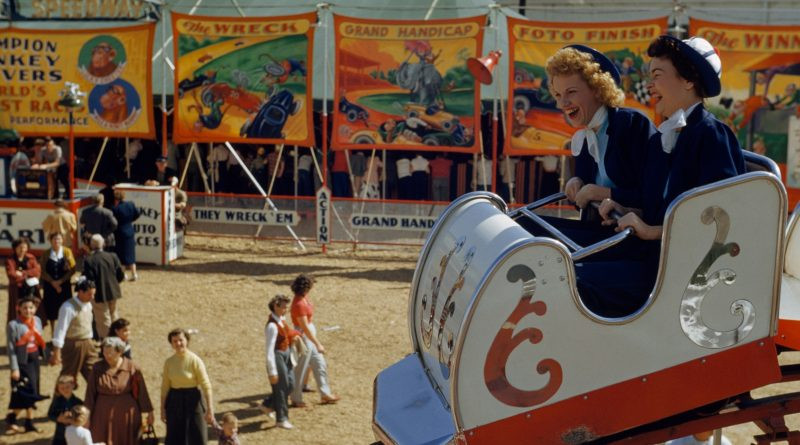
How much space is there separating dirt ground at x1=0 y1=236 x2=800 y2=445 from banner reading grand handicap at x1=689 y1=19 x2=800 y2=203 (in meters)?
5.78

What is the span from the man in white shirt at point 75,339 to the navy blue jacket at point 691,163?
305 inches

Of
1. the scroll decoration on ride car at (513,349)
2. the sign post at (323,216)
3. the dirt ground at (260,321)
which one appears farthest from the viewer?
the sign post at (323,216)

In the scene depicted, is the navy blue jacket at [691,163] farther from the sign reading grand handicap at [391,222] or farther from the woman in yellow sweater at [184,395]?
the sign reading grand handicap at [391,222]

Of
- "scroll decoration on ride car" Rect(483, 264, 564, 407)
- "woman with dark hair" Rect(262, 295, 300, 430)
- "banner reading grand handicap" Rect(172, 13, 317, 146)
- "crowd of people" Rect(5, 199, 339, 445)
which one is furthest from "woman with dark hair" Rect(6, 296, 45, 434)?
"banner reading grand handicap" Rect(172, 13, 317, 146)

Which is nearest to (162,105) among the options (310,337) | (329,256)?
(329,256)

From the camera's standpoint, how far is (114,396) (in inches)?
374

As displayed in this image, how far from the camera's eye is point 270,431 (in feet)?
36.2

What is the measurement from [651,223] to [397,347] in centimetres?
940

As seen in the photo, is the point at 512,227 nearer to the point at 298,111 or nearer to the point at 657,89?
the point at 657,89

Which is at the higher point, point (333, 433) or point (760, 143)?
point (760, 143)

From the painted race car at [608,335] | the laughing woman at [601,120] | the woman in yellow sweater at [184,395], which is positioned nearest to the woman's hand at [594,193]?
the laughing woman at [601,120]

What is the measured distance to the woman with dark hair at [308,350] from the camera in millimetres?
11398

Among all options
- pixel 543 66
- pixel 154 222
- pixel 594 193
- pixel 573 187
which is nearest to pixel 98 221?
pixel 154 222

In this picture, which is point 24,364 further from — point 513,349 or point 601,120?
point 513,349
